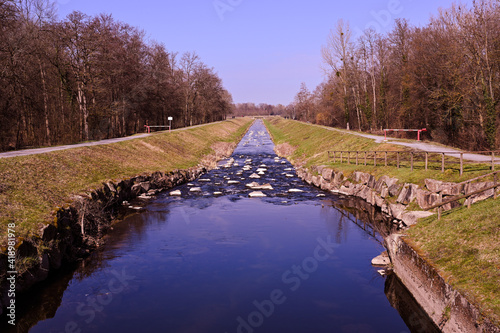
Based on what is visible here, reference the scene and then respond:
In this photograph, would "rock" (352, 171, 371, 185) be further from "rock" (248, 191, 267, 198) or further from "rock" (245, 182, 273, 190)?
"rock" (248, 191, 267, 198)

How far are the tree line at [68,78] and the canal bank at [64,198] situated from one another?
8086 mm

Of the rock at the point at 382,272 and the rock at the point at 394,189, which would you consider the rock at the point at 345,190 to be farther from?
the rock at the point at 382,272

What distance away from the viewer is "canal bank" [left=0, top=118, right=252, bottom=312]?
11.6m

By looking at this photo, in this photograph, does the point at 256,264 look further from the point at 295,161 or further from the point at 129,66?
the point at 129,66

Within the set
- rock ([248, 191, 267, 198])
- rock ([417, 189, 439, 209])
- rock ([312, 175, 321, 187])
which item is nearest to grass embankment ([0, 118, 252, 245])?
rock ([248, 191, 267, 198])

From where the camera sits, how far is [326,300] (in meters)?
11.2

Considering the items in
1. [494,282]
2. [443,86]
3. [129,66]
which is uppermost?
[129,66]

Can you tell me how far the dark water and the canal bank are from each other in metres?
0.86

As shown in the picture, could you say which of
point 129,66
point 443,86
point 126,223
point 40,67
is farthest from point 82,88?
point 443,86

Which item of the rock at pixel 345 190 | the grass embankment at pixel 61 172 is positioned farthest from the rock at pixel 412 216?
the grass embankment at pixel 61 172

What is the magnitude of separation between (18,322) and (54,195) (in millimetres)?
7894

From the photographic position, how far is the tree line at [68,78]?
27.8 metres

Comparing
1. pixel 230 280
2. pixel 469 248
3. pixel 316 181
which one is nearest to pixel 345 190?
pixel 316 181

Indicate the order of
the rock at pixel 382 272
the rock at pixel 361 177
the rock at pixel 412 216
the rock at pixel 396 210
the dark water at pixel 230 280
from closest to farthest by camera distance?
the dark water at pixel 230 280 → the rock at pixel 382 272 → the rock at pixel 412 216 → the rock at pixel 396 210 → the rock at pixel 361 177
